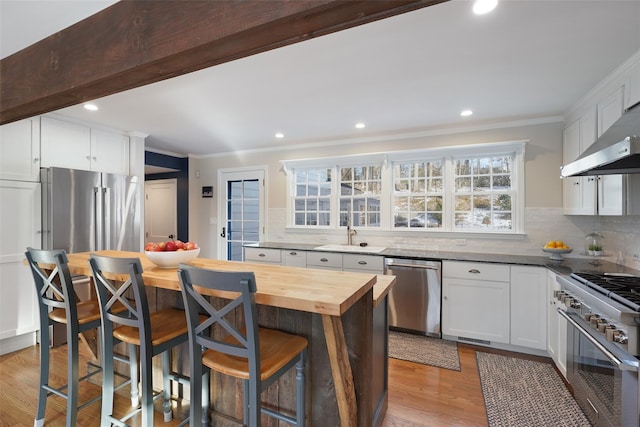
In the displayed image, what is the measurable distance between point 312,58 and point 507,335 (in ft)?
10.2

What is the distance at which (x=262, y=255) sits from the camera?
13.6 ft

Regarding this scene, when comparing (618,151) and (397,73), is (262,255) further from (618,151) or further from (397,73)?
(618,151)

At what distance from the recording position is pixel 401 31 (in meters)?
1.76

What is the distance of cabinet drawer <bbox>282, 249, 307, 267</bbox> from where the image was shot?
12.7 ft

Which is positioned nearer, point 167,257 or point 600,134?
point 167,257

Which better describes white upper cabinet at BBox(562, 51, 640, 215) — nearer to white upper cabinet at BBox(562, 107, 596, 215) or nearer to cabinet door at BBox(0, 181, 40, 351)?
white upper cabinet at BBox(562, 107, 596, 215)

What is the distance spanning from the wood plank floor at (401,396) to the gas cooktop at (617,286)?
1.13 metres

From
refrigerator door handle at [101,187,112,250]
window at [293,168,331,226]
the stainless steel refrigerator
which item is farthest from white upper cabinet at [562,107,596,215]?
refrigerator door handle at [101,187,112,250]

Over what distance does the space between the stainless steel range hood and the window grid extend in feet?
4.56

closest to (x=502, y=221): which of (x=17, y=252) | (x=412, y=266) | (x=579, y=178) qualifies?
(x=579, y=178)

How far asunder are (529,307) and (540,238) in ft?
2.91

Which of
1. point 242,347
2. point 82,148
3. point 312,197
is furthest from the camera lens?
point 312,197

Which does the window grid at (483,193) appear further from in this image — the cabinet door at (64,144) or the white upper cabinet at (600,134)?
the cabinet door at (64,144)

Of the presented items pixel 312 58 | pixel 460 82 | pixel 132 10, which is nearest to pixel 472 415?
pixel 460 82
